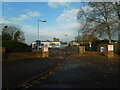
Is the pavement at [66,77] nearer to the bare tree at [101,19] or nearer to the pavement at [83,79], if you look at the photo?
the pavement at [83,79]

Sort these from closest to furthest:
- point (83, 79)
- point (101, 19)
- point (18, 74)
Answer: point (83, 79), point (18, 74), point (101, 19)

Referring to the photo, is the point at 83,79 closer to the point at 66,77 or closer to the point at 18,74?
the point at 66,77

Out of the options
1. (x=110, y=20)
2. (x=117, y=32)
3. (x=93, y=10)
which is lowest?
(x=117, y=32)

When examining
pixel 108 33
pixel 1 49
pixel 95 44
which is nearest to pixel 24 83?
pixel 1 49

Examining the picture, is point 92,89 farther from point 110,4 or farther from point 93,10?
point 93,10

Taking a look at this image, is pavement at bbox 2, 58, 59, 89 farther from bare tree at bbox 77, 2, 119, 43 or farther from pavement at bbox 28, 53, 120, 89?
bare tree at bbox 77, 2, 119, 43

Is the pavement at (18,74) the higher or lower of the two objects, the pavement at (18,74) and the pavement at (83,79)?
the higher

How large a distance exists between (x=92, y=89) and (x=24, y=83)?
3.05 meters

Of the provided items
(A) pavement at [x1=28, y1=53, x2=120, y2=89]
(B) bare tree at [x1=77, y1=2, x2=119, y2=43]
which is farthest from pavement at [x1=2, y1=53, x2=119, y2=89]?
(B) bare tree at [x1=77, y1=2, x2=119, y2=43]

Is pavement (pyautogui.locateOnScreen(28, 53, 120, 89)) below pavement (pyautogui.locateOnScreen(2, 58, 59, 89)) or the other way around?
below

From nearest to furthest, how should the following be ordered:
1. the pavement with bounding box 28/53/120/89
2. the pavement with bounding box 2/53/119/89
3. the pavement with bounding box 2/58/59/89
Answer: the pavement with bounding box 28/53/120/89, the pavement with bounding box 2/53/119/89, the pavement with bounding box 2/58/59/89

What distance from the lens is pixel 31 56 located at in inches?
856

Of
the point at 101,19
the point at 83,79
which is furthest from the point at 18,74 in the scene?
the point at 101,19

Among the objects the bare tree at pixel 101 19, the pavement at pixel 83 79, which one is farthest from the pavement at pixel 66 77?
the bare tree at pixel 101 19
